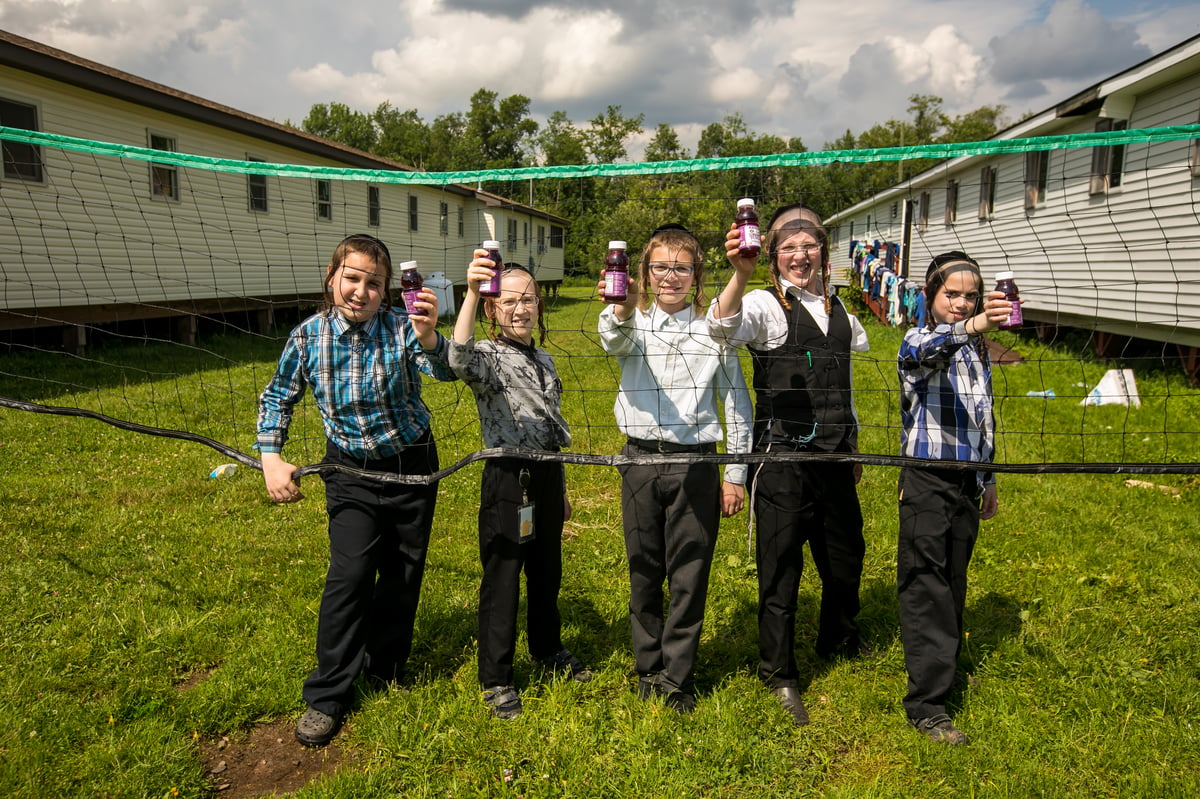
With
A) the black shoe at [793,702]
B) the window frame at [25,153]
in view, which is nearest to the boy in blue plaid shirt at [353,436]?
the black shoe at [793,702]

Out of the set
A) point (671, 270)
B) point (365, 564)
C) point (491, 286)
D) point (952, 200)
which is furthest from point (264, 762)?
point (952, 200)

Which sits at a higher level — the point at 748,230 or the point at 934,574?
the point at 748,230

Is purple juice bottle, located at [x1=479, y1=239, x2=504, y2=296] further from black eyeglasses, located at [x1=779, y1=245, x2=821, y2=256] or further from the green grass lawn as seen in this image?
black eyeglasses, located at [x1=779, y1=245, x2=821, y2=256]

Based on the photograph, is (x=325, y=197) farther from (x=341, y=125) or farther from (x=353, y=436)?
(x=341, y=125)

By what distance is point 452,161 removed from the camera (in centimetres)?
7700

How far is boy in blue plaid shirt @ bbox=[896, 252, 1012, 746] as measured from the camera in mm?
2898

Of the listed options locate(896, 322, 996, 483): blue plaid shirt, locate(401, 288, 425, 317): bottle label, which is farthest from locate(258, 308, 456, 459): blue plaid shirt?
locate(896, 322, 996, 483): blue plaid shirt

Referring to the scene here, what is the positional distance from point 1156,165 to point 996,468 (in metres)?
10.8

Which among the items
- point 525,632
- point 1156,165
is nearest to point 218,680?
point 525,632

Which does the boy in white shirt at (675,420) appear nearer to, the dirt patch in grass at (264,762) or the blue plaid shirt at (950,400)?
the blue plaid shirt at (950,400)

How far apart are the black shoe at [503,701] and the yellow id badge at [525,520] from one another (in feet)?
2.03

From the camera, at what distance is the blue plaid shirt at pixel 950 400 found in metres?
2.92

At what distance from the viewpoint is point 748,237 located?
2367 millimetres

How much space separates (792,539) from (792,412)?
0.51 meters
